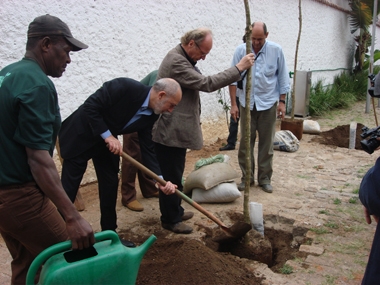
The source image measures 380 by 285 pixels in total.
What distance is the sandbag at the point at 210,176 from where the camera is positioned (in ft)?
16.0

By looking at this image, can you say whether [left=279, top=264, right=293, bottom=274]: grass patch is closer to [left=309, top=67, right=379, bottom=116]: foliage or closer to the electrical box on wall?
the electrical box on wall

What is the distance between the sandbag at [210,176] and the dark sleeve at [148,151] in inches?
45.7

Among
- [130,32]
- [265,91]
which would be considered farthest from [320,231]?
[130,32]

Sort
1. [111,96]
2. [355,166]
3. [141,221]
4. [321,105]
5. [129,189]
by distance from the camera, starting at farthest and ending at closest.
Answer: [321,105]
[355,166]
[129,189]
[141,221]
[111,96]

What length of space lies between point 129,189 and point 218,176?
3.67ft

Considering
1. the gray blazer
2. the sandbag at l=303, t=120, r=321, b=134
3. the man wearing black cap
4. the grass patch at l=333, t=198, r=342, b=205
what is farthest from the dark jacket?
the sandbag at l=303, t=120, r=321, b=134

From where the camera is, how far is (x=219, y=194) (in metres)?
4.88

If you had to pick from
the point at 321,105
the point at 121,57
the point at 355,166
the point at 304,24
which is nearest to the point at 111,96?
the point at 121,57

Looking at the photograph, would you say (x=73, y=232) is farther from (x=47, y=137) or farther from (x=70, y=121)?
(x=70, y=121)

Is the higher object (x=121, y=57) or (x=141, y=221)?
(x=121, y=57)

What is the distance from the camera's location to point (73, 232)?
2062mm

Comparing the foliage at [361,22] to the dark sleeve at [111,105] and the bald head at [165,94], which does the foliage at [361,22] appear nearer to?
the bald head at [165,94]

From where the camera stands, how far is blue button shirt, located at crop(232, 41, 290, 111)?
5.15 m

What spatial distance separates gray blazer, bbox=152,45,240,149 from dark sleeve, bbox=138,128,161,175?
15cm
